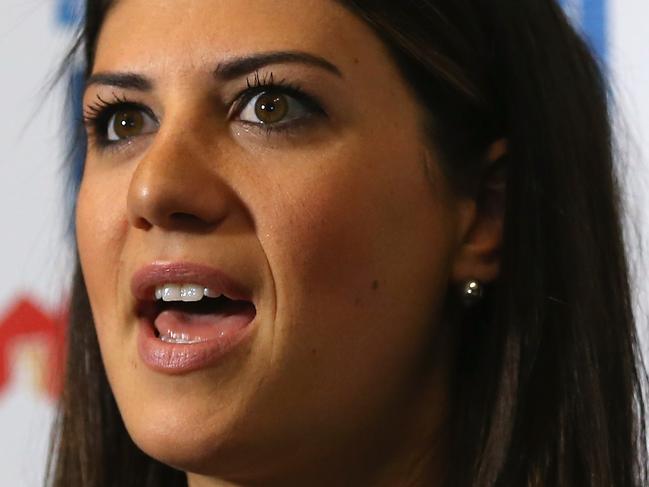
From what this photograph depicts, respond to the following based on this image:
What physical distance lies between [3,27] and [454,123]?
0.69m

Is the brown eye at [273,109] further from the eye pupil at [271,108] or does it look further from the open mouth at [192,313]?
the open mouth at [192,313]

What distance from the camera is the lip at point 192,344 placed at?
835 mm

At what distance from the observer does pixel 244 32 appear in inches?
34.6

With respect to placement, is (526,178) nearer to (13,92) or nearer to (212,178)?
(212,178)

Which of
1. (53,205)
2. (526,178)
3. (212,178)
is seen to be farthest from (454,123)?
(53,205)

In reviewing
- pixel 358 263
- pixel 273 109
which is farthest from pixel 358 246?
pixel 273 109

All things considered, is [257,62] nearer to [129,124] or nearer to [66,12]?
[129,124]

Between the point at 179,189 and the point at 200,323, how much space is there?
105 millimetres

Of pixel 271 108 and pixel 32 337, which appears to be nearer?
pixel 271 108

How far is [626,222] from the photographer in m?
1.13

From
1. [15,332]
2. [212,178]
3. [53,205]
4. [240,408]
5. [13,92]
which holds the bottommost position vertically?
[240,408]

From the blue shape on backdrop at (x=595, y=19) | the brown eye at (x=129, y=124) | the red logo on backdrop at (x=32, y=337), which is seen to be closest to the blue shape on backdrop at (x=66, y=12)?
the red logo on backdrop at (x=32, y=337)

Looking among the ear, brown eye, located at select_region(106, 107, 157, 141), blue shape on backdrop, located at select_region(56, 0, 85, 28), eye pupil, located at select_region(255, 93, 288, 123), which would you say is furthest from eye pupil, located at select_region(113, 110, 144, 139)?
blue shape on backdrop, located at select_region(56, 0, 85, 28)

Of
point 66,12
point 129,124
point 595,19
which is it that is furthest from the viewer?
point 66,12
